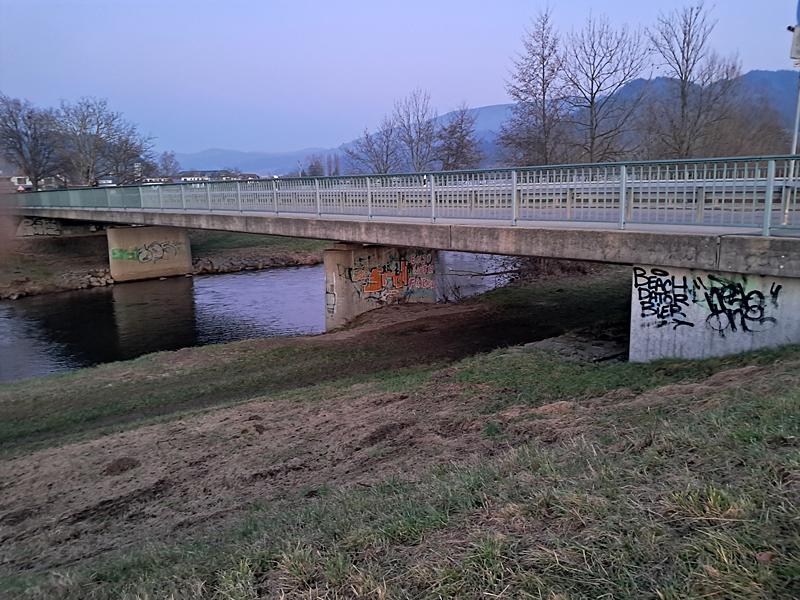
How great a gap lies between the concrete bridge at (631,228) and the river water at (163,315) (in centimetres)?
475

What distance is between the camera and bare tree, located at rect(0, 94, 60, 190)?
189 feet

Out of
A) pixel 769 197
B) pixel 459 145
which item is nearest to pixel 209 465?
pixel 769 197

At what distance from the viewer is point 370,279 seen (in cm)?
1991

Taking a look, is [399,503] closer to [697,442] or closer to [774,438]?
[697,442]

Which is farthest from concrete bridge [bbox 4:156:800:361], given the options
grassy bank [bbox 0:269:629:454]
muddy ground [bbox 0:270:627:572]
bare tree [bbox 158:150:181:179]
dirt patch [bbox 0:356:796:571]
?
bare tree [bbox 158:150:181:179]

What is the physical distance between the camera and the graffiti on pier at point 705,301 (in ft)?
27.5

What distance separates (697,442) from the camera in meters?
4.15

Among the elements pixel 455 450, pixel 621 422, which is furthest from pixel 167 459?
pixel 621 422

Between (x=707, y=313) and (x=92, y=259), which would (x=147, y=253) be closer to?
(x=92, y=259)

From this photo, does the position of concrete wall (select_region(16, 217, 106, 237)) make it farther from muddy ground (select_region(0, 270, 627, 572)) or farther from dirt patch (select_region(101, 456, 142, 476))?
dirt patch (select_region(101, 456, 142, 476))

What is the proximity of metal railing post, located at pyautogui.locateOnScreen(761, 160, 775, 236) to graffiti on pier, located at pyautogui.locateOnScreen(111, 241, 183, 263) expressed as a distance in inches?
1417

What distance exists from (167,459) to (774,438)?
715 centimetres

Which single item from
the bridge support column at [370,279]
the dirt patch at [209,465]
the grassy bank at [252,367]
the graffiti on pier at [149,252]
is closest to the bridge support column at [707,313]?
the dirt patch at [209,465]

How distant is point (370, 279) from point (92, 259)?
28.5m
